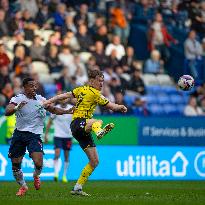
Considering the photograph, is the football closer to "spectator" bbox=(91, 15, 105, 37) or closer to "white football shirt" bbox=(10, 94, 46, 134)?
"white football shirt" bbox=(10, 94, 46, 134)

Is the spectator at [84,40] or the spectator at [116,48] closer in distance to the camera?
the spectator at [84,40]

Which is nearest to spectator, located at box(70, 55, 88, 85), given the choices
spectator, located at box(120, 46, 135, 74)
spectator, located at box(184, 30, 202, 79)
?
spectator, located at box(120, 46, 135, 74)

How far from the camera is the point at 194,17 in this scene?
3450 centimetres

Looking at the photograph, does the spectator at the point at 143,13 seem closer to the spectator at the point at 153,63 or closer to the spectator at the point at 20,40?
the spectator at the point at 153,63

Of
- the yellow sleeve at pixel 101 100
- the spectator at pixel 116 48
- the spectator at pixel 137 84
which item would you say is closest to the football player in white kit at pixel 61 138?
the spectator at pixel 137 84

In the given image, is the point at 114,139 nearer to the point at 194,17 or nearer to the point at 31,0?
the point at 31,0

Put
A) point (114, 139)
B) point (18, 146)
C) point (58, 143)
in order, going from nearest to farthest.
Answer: point (18, 146), point (58, 143), point (114, 139)

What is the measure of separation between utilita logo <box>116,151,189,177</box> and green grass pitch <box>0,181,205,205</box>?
2.73 metres

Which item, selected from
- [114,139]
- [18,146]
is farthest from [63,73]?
[18,146]

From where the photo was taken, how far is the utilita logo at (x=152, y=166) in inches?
1018

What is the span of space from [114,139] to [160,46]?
21.3 feet

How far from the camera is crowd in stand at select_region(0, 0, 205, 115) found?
28250 mm

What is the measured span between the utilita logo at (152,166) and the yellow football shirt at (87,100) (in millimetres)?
8899

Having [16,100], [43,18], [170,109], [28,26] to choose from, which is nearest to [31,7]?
→ [43,18]
